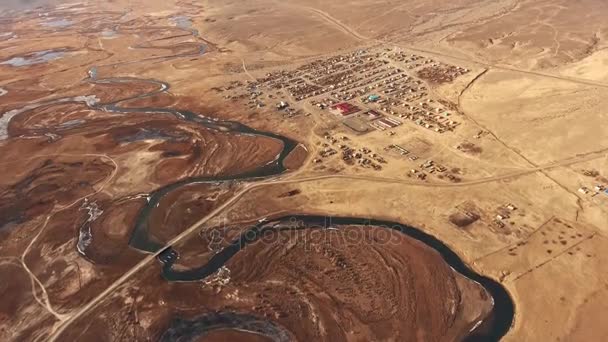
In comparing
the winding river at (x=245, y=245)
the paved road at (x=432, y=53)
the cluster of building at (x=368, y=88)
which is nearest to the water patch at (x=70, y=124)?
the winding river at (x=245, y=245)

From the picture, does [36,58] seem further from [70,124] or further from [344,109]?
[344,109]

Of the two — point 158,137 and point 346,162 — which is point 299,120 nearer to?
point 346,162

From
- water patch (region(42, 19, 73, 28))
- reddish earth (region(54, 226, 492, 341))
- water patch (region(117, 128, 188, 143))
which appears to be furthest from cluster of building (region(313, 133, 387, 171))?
water patch (region(42, 19, 73, 28))

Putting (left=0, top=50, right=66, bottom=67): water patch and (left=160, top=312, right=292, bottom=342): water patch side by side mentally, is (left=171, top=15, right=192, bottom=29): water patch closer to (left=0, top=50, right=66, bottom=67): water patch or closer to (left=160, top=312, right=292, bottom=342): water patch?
(left=0, top=50, right=66, bottom=67): water patch

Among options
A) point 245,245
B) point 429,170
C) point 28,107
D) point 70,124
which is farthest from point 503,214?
point 28,107

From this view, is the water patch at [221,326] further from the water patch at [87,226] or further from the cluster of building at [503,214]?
the cluster of building at [503,214]

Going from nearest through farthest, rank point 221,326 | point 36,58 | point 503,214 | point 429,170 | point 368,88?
point 221,326 → point 503,214 → point 429,170 → point 368,88 → point 36,58
